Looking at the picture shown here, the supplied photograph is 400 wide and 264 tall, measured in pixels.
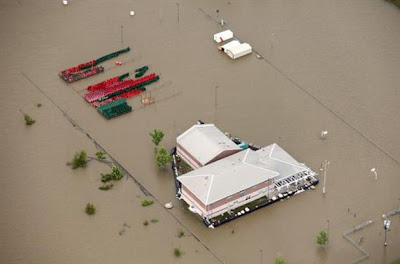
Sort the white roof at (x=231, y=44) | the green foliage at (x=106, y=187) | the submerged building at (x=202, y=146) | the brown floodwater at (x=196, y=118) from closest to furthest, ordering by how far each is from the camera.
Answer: the brown floodwater at (x=196, y=118)
the green foliage at (x=106, y=187)
the submerged building at (x=202, y=146)
the white roof at (x=231, y=44)

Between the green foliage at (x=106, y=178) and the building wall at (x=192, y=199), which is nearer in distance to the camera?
the building wall at (x=192, y=199)

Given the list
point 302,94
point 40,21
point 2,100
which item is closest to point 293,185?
point 302,94

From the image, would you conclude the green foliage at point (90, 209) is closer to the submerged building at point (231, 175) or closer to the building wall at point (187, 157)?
the submerged building at point (231, 175)

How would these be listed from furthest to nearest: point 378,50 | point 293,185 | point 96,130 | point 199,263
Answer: point 378,50
point 96,130
point 293,185
point 199,263

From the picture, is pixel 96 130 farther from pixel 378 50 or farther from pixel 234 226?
pixel 378 50

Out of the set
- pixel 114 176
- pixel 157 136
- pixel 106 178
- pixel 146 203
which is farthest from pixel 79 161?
pixel 146 203

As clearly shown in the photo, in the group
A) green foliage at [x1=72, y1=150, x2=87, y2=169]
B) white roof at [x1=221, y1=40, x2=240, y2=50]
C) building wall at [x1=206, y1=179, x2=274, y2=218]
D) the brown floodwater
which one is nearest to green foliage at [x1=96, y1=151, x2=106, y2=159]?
the brown floodwater

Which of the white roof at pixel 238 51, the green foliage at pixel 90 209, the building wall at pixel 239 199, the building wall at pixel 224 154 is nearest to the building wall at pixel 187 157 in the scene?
the building wall at pixel 224 154
